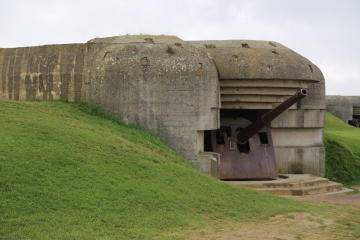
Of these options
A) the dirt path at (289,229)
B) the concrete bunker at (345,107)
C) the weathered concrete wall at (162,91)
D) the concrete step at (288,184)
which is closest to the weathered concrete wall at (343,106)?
the concrete bunker at (345,107)

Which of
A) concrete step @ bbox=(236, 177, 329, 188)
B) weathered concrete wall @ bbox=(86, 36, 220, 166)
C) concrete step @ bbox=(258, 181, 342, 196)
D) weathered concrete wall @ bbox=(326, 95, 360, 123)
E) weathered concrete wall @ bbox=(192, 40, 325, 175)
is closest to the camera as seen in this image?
weathered concrete wall @ bbox=(86, 36, 220, 166)

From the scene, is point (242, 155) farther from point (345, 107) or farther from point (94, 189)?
point (345, 107)

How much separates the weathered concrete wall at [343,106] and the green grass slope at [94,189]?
2574 centimetres

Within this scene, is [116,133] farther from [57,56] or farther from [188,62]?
[57,56]

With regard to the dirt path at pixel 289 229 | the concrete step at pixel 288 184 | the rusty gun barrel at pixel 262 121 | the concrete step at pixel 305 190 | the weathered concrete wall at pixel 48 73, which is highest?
the weathered concrete wall at pixel 48 73

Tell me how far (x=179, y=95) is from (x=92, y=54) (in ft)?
11.1

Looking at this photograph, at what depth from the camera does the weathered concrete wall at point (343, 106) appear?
3791 cm

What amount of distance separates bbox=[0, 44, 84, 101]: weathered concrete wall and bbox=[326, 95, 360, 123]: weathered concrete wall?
2368 cm

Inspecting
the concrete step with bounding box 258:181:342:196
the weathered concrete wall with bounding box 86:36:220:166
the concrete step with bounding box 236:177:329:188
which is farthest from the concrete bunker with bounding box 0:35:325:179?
the concrete step with bounding box 258:181:342:196

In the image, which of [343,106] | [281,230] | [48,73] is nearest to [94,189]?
[281,230]

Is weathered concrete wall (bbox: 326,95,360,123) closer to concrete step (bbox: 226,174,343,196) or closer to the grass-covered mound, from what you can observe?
the grass-covered mound

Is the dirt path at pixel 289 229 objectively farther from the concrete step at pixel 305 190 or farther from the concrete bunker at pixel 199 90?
the concrete bunker at pixel 199 90

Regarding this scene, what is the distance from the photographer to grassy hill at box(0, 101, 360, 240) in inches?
328

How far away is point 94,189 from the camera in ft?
31.5
